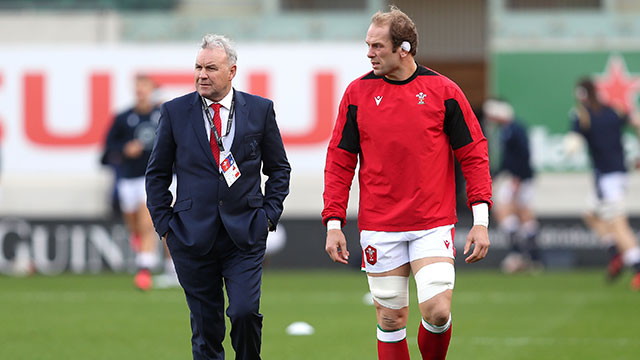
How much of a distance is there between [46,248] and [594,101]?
9.04 meters

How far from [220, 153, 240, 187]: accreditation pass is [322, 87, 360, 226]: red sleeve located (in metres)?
0.54

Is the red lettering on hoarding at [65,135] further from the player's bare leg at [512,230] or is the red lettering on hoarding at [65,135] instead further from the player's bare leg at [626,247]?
the player's bare leg at [626,247]

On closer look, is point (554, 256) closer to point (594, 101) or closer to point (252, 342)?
point (594, 101)

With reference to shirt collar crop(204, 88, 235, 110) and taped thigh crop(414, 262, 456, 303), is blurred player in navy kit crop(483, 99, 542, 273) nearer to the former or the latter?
taped thigh crop(414, 262, 456, 303)

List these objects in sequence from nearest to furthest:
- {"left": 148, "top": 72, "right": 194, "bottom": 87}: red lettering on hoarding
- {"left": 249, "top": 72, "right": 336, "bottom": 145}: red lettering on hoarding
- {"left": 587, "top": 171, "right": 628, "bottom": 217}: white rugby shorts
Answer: {"left": 587, "top": 171, "right": 628, "bottom": 217}: white rugby shorts → {"left": 249, "top": 72, "right": 336, "bottom": 145}: red lettering on hoarding → {"left": 148, "top": 72, "right": 194, "bottom": 87}: red lettering on hoarding

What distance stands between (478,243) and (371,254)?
0.63 m

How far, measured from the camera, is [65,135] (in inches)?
768

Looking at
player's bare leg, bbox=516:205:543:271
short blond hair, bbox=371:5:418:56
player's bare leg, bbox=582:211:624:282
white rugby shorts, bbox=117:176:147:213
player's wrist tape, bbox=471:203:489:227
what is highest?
short blond hair, bbox=371:5:418:56

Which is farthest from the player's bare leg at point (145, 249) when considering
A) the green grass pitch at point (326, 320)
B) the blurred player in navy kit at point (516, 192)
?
the blurred player in navy kit at point (516, 192)

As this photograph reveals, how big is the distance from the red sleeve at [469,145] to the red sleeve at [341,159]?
0.54 m

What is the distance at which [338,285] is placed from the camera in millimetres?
15680

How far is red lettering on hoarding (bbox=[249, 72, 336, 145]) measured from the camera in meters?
19.3

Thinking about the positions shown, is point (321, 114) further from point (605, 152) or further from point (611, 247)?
point (605, 152)

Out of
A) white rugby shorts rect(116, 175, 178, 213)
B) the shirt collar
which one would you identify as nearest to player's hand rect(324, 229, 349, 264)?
the shirt collar
